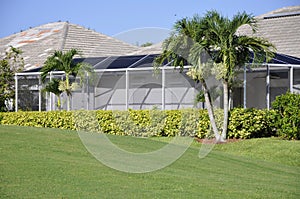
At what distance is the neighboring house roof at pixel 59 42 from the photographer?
3546 cm

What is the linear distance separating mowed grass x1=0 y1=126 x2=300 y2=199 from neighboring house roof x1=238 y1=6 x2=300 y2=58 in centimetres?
1304

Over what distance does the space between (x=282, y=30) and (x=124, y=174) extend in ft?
69.8

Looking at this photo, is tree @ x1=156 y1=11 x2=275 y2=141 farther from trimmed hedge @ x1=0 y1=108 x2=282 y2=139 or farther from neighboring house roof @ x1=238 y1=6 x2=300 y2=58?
neighboring house roof @ x1=238 y1=6 x2=300 y2=58

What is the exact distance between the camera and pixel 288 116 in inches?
731

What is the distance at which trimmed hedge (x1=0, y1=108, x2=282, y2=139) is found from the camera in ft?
64.6

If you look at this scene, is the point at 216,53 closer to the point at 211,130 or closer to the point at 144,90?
the point at 211,130

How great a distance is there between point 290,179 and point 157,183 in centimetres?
369

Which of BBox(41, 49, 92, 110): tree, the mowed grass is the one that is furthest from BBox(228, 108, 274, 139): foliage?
BBox(41, 49, 92, 110): tree

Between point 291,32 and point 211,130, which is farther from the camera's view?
point 291,32

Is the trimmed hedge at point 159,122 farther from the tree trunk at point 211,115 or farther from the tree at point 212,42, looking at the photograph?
the tree at point 212,42

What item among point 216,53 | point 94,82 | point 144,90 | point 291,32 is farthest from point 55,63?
point 291,32

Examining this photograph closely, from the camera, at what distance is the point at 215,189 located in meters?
10.3

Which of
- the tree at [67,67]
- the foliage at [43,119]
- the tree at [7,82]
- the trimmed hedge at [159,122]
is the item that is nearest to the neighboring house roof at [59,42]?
the tree at [7,82]

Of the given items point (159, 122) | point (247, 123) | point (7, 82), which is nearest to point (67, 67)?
point (159, 122)
